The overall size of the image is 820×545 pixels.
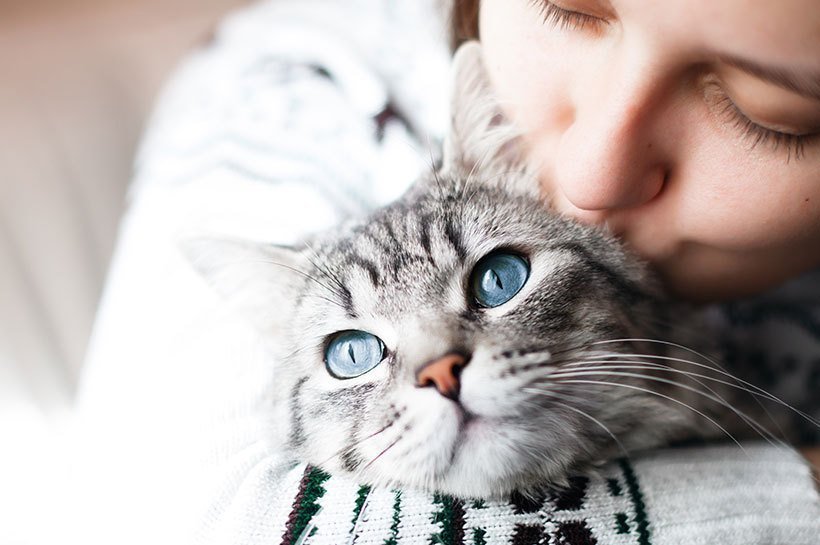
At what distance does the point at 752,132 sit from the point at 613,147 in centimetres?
14

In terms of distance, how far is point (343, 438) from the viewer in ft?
2.44

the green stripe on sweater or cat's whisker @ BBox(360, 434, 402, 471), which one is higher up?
cat's whisker @ BBox(360, 434, 402, 471)

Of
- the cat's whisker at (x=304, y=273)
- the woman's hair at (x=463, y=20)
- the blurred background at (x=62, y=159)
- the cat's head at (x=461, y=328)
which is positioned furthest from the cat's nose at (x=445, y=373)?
the blurred background at (x=62, y=159)

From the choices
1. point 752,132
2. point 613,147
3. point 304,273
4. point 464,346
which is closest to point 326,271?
point 304,273

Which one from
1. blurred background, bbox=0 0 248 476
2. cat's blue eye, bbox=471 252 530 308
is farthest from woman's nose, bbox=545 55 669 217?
blurred background, bbox=0 0 248 476

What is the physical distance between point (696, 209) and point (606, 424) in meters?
0.27

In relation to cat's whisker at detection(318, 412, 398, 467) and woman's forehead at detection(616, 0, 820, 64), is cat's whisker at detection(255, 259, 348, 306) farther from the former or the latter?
woman's forehead at detection(616, 0, 820, 64)

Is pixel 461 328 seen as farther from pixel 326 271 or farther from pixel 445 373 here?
pixel 326 271

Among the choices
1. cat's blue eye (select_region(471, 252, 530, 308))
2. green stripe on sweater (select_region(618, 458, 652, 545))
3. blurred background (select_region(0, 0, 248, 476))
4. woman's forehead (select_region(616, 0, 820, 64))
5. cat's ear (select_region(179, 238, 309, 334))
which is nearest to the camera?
woman's forehead (select_region(616, 0, 820, 64))

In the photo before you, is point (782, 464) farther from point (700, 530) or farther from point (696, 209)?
point (696, 209)

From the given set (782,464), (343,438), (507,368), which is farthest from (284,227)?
(782,464)

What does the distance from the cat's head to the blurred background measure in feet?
3.70

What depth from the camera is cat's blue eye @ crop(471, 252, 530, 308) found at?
0.76 meters

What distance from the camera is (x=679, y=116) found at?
656 millimetres
